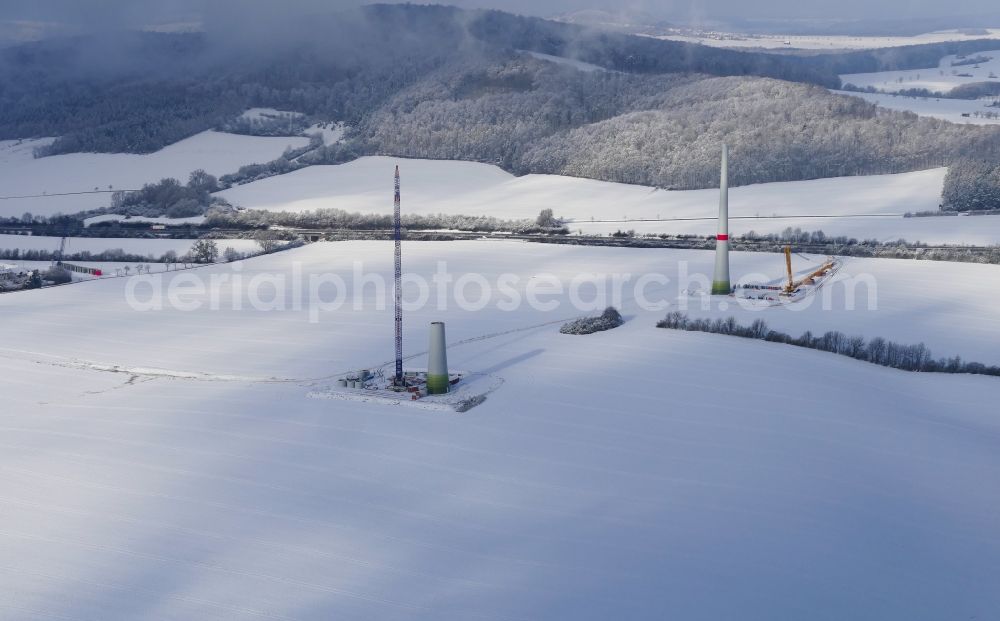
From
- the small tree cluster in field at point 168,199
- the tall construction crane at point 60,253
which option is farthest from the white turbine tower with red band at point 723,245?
the small tree cluster in field at point 168,199

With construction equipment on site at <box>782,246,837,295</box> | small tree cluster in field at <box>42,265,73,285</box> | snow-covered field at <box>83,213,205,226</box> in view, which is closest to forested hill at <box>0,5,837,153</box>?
snow-covered field at <box>83,213,205,226</box>

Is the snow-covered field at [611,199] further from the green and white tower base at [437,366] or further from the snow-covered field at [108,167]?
the green and white tower base at [437,366]

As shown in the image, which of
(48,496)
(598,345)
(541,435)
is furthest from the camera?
(598,345)

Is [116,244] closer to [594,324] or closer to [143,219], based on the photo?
[143,219]

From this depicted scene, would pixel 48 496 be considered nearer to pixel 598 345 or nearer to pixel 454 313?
pixel 598 345

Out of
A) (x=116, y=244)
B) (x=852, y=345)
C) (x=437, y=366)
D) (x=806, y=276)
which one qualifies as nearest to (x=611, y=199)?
(x=806, y=276)

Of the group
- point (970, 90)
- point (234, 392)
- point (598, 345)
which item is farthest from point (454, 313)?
point (970, 90)
